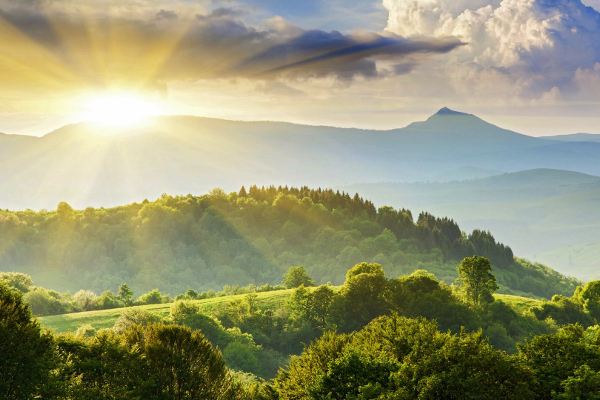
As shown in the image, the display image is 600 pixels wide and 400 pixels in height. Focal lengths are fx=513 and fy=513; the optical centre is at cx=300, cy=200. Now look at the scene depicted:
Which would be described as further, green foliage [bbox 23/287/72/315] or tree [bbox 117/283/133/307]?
tree [bbox 117/283/133/307]

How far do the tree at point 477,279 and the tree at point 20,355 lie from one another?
280 ft

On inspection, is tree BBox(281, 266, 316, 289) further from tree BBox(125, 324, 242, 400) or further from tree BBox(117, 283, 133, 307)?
tree BBox(125, 324, 242, 400)

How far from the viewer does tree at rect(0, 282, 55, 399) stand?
28266mm

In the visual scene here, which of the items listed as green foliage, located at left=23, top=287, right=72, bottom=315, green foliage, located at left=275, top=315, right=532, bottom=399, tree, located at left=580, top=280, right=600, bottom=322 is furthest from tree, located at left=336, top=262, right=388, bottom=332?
green foliage, located at left=23, top=287, right=72, bottom=315

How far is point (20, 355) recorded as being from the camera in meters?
28.7

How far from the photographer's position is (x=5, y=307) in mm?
29531

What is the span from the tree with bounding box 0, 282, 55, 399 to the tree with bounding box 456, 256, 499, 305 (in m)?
85.3

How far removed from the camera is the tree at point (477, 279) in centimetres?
10075

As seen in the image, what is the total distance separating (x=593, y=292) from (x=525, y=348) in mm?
85850

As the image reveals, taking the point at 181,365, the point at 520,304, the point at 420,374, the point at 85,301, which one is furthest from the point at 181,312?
the point at 520,304

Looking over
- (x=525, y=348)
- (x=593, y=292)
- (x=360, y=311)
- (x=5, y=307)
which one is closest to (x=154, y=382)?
(x=5, y=307)

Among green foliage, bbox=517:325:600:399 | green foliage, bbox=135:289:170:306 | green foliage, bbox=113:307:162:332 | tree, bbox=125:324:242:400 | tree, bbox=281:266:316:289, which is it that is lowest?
green foliage, bbox=135:289:170:306

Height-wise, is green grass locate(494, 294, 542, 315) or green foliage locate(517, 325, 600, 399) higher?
green foliage locate(517, 325, 600, 399)

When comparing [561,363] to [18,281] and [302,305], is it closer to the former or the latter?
[302,305]
